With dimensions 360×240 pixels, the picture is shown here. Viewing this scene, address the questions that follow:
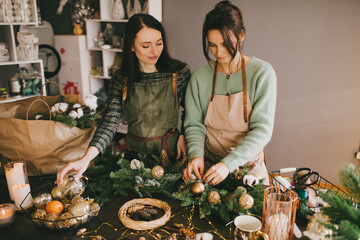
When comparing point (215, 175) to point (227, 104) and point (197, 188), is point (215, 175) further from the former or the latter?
point (227, 104)

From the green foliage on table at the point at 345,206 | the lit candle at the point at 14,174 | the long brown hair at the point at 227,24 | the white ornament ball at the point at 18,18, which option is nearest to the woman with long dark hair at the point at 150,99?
the long brown hair at the point at 227,24

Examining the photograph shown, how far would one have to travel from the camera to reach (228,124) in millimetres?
1537

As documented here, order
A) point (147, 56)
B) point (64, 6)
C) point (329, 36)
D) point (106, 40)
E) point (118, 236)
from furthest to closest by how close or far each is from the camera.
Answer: point (64, 6) → point (106, 40) → point (329, 36) → point (147, 56) → point (118, 236)

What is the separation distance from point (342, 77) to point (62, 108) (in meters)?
2.54

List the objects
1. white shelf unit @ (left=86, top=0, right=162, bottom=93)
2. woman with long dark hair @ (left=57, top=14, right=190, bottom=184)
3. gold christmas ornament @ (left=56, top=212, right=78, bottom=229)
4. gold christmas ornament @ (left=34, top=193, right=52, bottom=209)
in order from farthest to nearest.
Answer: white shelf unit @ (left=86, top=0, right=162, bottom=93), woman with long dark hair @ (left=57, top=14, right=190, bottom=184), gold christmas ornament @ (left=34, top=193, right=52, bottom=209), gold christmas ornament @ (left=56, top=212, right=78, bottom=229)

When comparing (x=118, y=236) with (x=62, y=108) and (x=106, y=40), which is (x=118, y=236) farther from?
(x=106, y=40)

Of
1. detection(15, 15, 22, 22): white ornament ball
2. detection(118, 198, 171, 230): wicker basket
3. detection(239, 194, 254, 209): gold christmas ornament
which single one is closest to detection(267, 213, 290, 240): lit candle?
detection(239, 194, 254, 209): gold christmas ornament

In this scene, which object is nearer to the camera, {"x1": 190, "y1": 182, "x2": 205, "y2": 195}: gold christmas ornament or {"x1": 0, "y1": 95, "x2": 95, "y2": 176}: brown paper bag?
{"x1": 190, "y1": 182, "x2": 205, "y2": 195}: gold christmas ornament

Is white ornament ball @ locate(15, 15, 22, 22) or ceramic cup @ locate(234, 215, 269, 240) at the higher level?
white ornament ball @ locate(15, 15, 22, 22)

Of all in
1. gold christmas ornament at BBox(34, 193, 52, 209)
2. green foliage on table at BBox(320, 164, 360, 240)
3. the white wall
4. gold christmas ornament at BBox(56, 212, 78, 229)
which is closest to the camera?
green foliage on table at BBox(320, 164, 360, 240)

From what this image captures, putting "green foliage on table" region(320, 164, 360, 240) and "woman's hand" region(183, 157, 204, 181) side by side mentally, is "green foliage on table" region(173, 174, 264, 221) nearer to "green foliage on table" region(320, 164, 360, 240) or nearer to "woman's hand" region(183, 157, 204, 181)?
"woman's hand" region(183, 157, 204, 181)

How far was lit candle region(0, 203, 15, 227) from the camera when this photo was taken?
42.9 inches

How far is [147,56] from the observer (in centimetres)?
153

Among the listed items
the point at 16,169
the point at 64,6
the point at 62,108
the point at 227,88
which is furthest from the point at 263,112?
the point at 64,6
